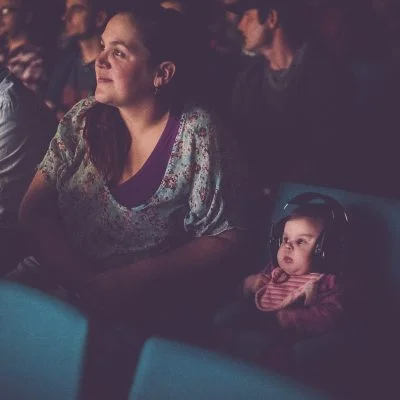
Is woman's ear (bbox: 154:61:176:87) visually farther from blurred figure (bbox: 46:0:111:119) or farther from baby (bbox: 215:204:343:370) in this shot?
baby (bbox: 215:204:343:370)

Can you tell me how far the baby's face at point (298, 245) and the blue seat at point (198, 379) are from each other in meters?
0.60

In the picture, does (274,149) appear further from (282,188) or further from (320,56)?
(320,56)

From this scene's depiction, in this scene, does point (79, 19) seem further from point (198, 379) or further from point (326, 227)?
point (198, 379)

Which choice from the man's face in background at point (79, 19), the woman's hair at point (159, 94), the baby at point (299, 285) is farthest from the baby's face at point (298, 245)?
the man's face in background at point (79, 19)

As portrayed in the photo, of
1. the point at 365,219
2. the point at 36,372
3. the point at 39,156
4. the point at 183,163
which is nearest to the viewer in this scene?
the point at 36,372

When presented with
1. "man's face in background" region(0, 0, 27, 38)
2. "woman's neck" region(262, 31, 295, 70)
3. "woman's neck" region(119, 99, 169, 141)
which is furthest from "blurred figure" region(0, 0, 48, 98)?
"woman's neck" region(262, 31, 295, 70)

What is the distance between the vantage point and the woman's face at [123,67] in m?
1.96

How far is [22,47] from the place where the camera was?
7.64ft

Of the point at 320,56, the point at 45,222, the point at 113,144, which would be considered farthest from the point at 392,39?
the point at 45,222

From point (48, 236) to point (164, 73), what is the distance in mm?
631

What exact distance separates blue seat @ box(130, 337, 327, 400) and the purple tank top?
2.58 feet

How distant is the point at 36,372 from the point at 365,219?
2.98ft

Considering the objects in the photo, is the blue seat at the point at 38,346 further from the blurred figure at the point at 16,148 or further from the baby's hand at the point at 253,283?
the blurred figure at the point at 16,148

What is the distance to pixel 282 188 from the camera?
1.92 metres
